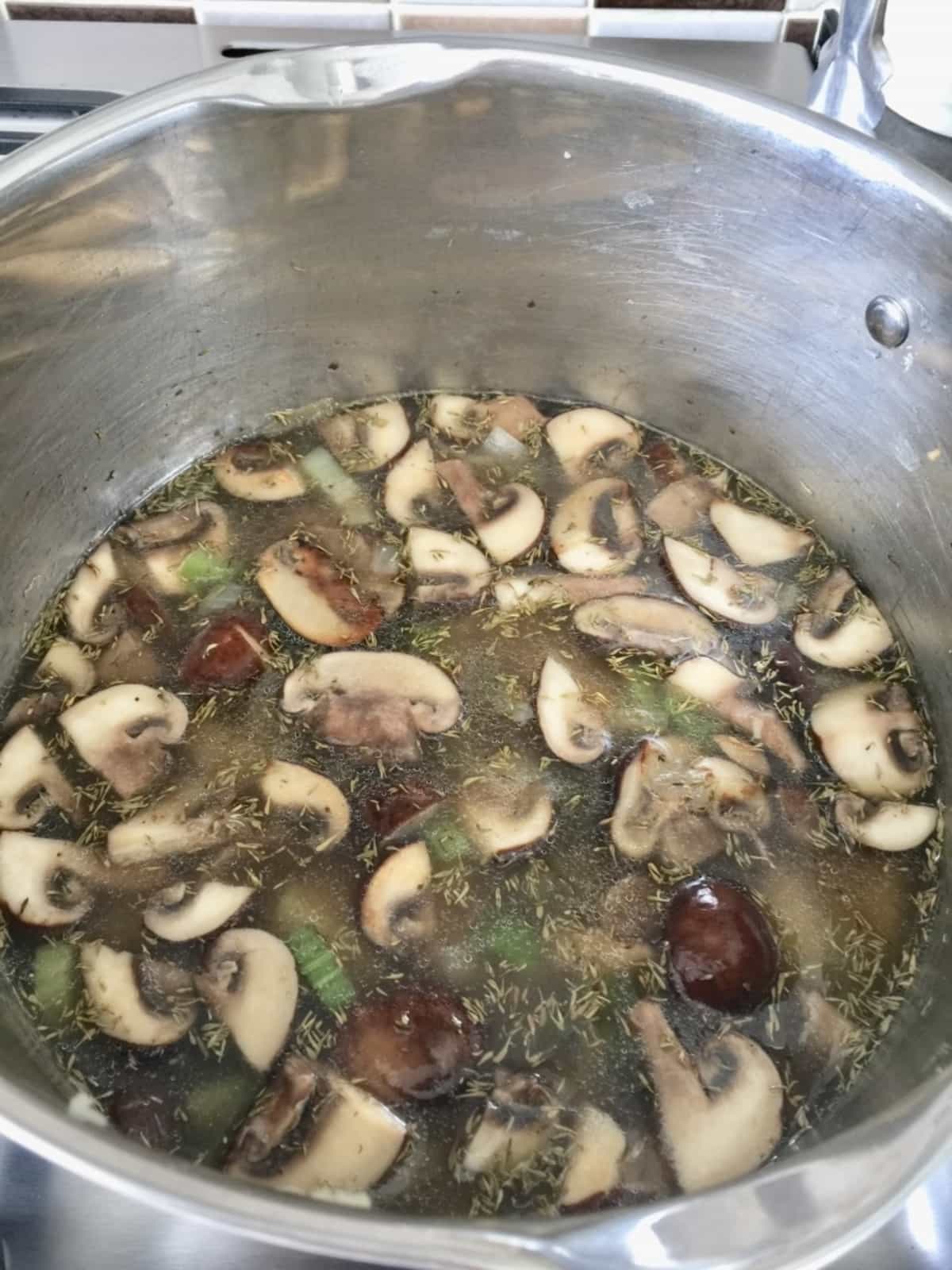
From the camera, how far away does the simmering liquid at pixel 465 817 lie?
121 cm

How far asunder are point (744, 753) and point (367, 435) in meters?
0.79

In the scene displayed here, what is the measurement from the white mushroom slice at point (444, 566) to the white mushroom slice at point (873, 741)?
52 cm

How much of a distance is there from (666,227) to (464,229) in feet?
0.98

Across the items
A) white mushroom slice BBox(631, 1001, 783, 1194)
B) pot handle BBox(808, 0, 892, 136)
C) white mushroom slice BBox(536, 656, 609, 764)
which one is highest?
pot handle BBox(808, 0, 892, 136)

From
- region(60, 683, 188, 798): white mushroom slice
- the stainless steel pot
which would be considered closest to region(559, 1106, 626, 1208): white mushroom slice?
the stainless steel pot

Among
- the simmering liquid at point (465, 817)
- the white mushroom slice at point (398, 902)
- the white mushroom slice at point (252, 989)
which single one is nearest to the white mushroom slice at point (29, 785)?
the simmering liquid at point (465, 817)

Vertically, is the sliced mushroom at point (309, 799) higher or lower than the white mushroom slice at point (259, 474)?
lower

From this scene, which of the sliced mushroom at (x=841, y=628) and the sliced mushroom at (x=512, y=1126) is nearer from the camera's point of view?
the sliced mushroom at (x=512, y=1126)

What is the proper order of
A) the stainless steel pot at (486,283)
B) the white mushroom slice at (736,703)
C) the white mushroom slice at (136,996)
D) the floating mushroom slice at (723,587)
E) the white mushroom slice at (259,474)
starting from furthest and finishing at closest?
the white mushroom slice at (259,474) < the floating mushroom slice at (723,587) < the white mushroom slice at (736,703) < the stainless steel pot at (486,283) < the white mushroom slice at (136,996)

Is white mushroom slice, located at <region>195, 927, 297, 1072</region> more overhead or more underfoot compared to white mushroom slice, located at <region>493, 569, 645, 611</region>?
more underfoot

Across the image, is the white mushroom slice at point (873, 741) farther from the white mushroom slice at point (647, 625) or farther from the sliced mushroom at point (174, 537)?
the sliced mushroom at point (174, 537)

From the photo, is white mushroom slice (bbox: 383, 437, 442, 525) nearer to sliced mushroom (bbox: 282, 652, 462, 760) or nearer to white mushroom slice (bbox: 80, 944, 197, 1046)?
sliced mushroom (bbox: 282, 652, 462, 760)

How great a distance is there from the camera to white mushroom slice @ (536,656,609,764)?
1.49 m

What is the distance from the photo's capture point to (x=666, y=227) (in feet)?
5.30
